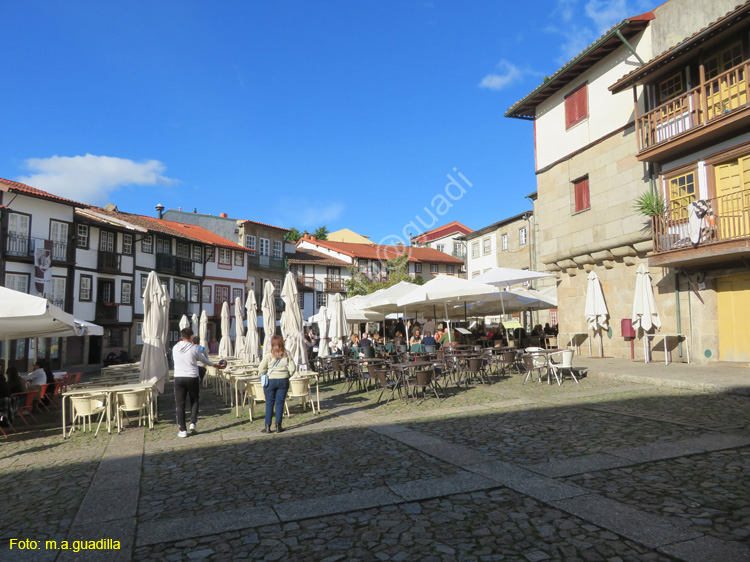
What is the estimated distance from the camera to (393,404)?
35.7 ft

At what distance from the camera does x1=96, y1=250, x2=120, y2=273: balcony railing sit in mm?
31438

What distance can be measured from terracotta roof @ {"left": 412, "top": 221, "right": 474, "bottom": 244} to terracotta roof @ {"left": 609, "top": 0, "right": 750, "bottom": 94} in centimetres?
4589

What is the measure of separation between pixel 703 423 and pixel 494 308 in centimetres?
1435

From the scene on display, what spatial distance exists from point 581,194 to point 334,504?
17.4 metres

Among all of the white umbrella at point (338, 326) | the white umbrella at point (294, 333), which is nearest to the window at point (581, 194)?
the white umbrella at point (338, 326)

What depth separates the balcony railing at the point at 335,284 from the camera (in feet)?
168

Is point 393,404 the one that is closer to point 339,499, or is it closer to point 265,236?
point 339,499

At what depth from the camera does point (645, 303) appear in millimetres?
14562

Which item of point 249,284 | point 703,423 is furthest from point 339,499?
point 249,284

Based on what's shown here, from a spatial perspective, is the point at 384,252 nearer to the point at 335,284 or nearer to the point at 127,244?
the point at 335,284

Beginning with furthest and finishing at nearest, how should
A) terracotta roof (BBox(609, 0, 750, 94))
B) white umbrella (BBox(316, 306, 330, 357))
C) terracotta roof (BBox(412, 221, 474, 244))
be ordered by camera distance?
terracotta roof (BBox(412, 221, 474, 244))
white umbrella (BBox(316, 306, 330, 357))
terracotta roof (BBox(609, 0, 750, 94))

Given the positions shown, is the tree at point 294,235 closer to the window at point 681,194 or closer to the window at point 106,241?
the window at point 106,241

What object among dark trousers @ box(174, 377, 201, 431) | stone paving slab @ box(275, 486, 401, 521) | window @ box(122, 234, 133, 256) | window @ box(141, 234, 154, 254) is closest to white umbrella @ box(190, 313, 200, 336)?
window @ box(122, 234, 133, 256)

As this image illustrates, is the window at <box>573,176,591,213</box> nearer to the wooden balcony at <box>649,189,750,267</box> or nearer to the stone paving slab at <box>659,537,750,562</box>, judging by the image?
the wooden balcony at <box>649,189,750,267</box>
